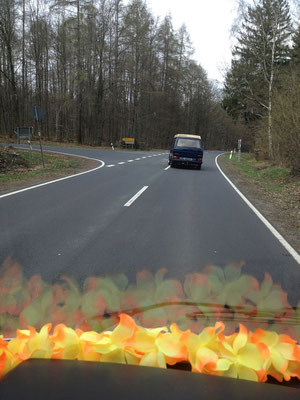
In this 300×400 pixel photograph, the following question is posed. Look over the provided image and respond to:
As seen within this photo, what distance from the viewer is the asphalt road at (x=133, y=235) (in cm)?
427

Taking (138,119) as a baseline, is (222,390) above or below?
below

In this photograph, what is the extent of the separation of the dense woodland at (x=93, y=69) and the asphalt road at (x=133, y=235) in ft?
87.0

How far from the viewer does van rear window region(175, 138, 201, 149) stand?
19767 millimetres

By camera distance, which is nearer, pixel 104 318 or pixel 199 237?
pixel 104 318

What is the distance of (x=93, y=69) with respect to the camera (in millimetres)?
40812

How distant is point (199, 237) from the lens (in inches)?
227

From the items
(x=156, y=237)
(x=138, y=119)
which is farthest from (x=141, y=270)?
(x=138, y=119)

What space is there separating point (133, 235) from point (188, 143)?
1495 centimetres

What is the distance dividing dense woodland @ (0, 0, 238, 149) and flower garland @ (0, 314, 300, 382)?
105ft

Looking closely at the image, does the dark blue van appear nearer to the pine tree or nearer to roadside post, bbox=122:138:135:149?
the pine tree

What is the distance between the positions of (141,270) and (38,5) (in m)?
40.3

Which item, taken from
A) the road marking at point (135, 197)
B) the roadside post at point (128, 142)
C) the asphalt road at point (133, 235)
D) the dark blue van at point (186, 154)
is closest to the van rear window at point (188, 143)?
the dark blue van at point (186, 154)

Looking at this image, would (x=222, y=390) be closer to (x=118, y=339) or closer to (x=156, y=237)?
(x=118, y=339)

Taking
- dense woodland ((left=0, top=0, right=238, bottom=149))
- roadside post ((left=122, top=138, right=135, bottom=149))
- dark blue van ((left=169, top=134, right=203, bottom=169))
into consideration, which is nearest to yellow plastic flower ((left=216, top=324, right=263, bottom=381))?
dark blue van ((left=169, top=134, right=203, bottom=169))
